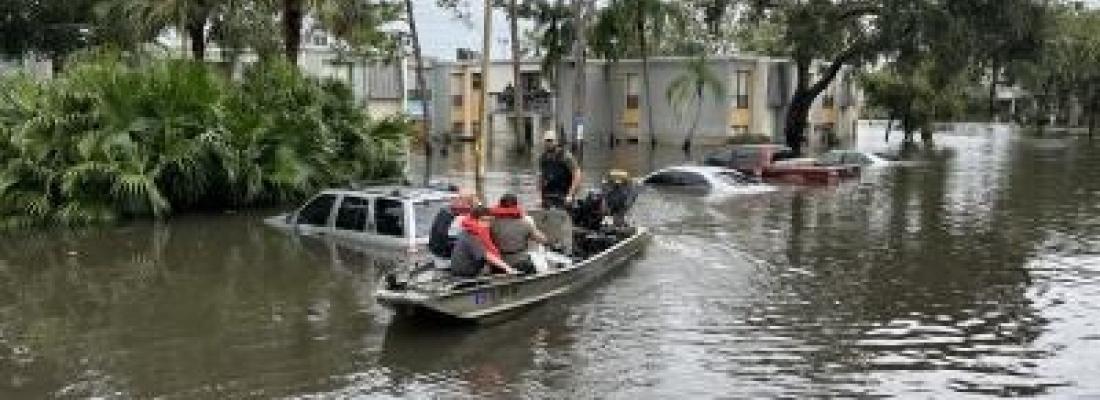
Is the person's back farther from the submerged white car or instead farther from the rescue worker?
the submerged white car

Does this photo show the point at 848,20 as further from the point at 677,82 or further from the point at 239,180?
the point at 239,180

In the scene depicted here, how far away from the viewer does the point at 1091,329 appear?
48.3ft

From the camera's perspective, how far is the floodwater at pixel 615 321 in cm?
1223

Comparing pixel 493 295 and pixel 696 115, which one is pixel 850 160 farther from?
pixel 493 295

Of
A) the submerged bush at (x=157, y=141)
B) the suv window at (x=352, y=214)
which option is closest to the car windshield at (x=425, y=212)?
the suv window at (x=352, y=214)

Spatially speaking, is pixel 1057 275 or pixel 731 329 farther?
pixel 1057 275

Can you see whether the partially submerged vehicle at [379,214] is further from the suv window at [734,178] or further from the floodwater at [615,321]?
the suv window at [734,178]

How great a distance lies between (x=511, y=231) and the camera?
49.3 ft

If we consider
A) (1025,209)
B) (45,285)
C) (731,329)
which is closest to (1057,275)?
(731,329)

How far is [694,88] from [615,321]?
49207mm

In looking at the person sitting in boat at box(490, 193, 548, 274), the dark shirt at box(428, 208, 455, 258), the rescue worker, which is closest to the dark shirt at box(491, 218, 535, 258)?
the person sitting in boat at box(490, 193, 548, 274)

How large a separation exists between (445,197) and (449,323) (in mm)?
5381

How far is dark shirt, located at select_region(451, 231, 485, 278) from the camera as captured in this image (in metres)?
14.6

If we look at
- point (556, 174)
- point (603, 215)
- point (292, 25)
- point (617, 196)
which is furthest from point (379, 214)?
point (292, 25)
